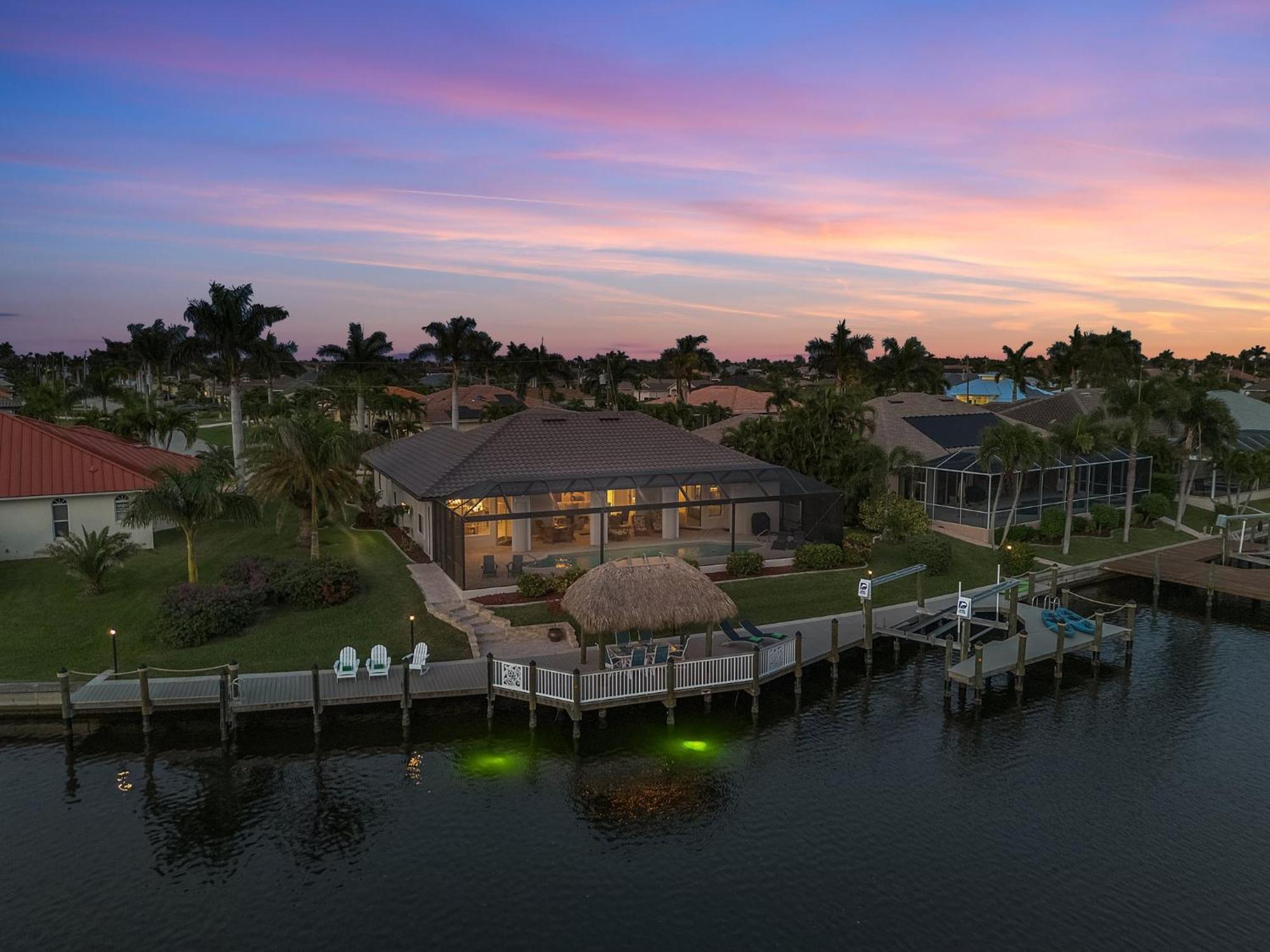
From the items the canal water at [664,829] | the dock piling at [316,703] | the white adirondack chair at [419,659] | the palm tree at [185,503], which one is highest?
the palm tree at [185,503]

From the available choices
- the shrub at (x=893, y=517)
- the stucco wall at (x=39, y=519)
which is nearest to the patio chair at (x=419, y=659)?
the stucco wall at (x=39, y=519)

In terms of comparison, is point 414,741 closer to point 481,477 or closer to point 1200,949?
point 481,477

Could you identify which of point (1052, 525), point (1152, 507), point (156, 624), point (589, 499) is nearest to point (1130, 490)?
point (1152, 507)

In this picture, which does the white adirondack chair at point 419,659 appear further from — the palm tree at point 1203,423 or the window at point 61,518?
the palm tree at point 1203,423

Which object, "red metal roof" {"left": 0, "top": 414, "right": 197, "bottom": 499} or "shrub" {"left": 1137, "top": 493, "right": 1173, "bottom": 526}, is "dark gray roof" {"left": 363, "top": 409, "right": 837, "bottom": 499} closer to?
"red metal roof" {"left": 0, "top": 414, "right": 197, "bottom": 499}

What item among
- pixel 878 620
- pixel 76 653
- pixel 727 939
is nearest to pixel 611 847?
pixel 727 939
